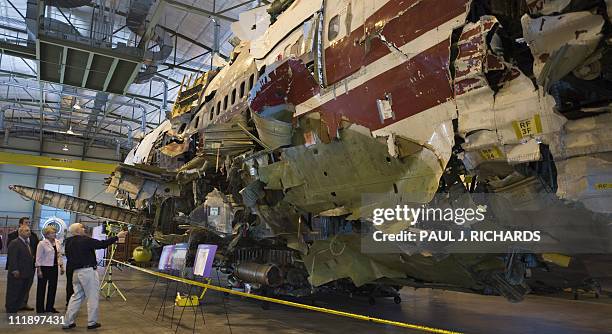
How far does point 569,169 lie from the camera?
3.23 meters

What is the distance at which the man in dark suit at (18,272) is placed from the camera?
26.5 feet

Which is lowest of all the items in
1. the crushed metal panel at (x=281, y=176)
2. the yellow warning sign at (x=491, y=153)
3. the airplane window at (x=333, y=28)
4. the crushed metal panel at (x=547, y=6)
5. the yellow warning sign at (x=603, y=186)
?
the yellow warning sign at (x=603, y=186)

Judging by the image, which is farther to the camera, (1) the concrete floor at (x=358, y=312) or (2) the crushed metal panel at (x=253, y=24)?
(2) the crushed metal panel at (x=253, y=24)

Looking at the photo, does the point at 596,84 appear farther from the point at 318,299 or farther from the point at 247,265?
the point at 318,299

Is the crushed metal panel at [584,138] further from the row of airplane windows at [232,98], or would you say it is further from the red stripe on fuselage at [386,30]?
the row of airplane windows at [232,98]

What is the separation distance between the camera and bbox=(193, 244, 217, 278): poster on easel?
24.3 ft

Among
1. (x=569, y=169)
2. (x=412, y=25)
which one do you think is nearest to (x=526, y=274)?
(x=569, y=169)

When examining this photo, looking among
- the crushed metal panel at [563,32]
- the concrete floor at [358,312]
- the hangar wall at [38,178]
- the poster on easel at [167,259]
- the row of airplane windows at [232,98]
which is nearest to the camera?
the crushed metal panel at [563,32]

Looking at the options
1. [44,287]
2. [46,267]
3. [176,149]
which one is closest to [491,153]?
[46,267]

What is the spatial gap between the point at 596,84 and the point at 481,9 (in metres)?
1.12

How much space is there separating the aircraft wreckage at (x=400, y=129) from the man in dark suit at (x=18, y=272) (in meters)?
2.65

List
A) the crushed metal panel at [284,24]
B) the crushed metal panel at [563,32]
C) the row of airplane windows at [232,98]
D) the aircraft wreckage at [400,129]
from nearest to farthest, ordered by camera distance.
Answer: the crushed metal panel at [563,32] < the aircraft wreckage at [400,129] < the crushed metal panel at [284,24] < the row of airplane windows at [232,98]

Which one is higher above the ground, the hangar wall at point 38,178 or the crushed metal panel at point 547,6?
the hangar wall at point 38,178

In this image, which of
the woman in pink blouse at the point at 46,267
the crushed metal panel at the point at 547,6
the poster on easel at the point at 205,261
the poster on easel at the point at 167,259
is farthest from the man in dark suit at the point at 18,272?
the crushed metal panel at the point at 547,6
